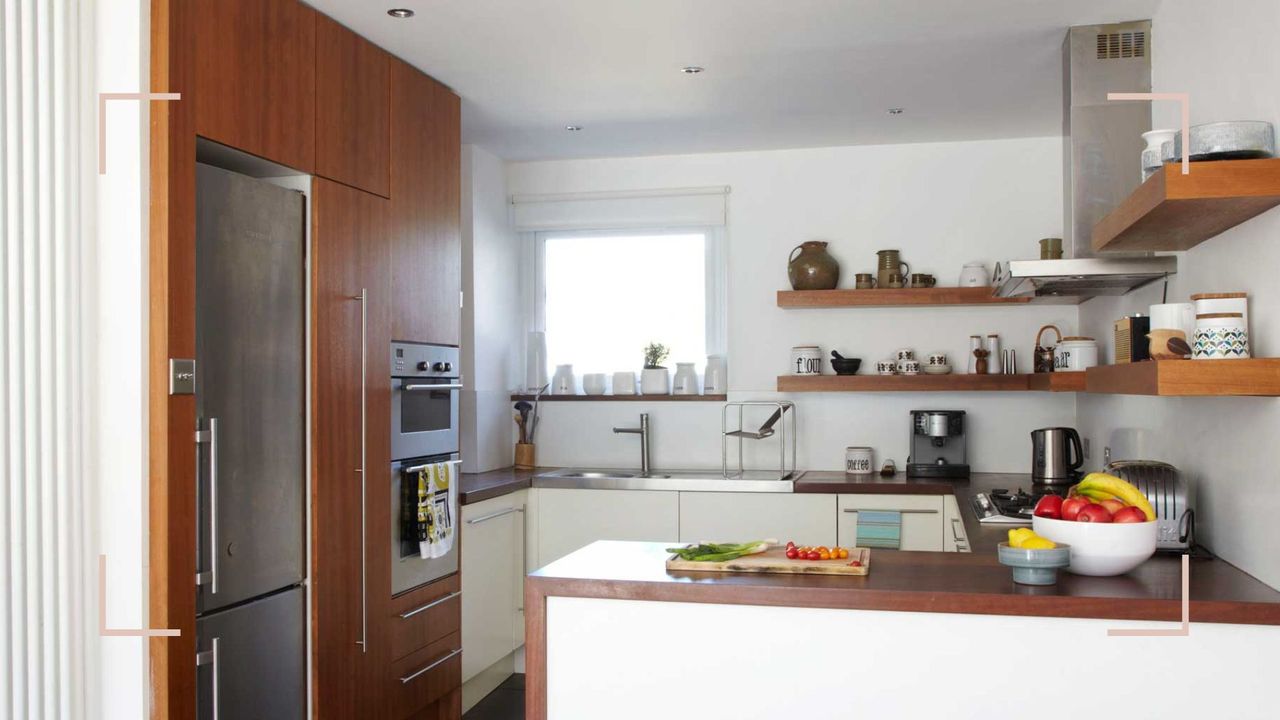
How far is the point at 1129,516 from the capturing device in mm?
2348

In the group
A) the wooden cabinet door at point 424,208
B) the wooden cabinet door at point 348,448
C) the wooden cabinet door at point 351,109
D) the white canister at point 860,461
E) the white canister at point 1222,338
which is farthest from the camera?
the white canister at point 860,461

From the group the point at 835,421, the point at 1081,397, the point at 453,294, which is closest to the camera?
the point at 453,294

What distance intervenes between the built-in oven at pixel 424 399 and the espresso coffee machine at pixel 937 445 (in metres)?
2.22

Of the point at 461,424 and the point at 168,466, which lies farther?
the point at 461,424

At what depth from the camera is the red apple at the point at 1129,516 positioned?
234cm

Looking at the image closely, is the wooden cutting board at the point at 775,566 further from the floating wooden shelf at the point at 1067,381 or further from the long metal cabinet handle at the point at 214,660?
the floating wooden shelf at the point at 1067,381

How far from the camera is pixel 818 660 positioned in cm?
230

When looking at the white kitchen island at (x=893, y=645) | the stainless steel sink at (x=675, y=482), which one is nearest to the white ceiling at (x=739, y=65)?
the stainless steel sink at (x=675, y=482)

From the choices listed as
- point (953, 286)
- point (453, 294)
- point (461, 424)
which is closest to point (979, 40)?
point (953, 286)

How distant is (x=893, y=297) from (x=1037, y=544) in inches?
114

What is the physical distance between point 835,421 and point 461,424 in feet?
6.20

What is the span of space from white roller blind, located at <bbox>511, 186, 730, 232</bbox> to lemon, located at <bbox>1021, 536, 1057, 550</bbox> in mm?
3417

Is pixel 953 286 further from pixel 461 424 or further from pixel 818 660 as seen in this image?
pixel 818 660

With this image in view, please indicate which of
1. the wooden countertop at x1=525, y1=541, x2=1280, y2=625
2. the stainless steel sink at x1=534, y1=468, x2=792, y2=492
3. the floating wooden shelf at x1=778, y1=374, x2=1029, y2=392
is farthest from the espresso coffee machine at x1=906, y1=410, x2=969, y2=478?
the wooden countertop at x1=525, y1=541, x2=1280, y2=625
